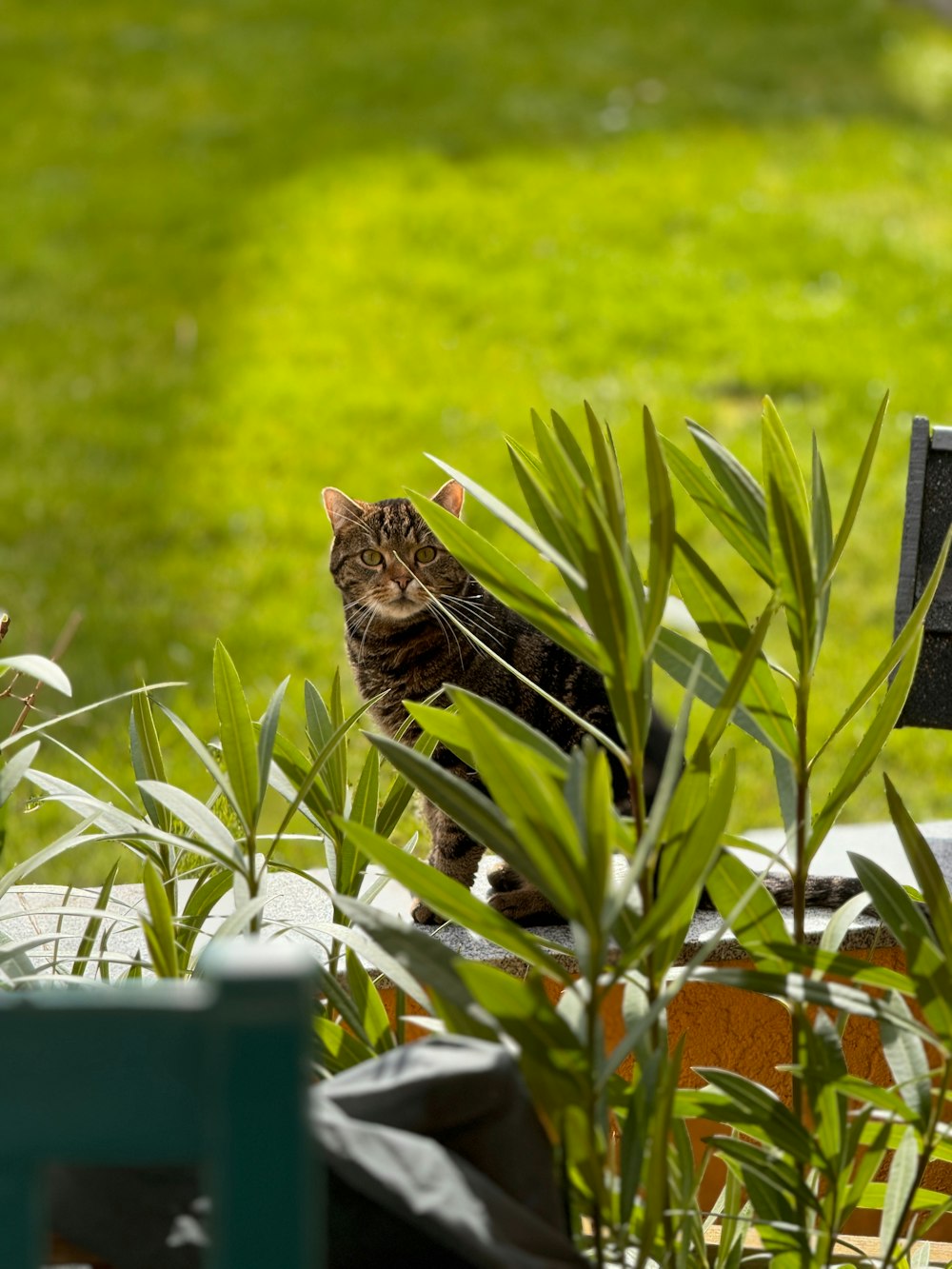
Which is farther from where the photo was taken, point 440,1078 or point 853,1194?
point 853,1194

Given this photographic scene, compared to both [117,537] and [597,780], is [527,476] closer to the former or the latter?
[597,780]

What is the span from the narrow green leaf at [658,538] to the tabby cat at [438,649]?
73 centimetres

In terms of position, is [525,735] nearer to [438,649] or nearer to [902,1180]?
[902,1180]

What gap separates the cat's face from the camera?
177 centimetres

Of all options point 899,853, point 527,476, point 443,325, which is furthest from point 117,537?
point 527,476

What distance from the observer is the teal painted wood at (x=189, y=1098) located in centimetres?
55

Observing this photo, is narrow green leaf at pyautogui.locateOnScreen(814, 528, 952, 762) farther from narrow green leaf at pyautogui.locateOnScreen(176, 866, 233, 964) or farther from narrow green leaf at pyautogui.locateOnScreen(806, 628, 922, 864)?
narrow green leaf at pyautogui.locateOnScreen(176, 866, 233, 964)

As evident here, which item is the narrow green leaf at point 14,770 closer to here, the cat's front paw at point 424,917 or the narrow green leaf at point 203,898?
the narrow green leaf at point 203,898

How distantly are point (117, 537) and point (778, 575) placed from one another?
295 cm

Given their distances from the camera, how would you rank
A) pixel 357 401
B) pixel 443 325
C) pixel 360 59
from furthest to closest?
→ pixel 360 59, pixel 443 325, pixel 357 401

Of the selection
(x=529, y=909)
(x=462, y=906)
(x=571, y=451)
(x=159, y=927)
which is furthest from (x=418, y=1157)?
(x=529, y=909)

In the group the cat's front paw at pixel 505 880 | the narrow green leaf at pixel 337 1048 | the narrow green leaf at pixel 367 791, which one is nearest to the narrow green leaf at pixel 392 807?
the narrow green leaf at pixel 367 791

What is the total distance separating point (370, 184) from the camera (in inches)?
219

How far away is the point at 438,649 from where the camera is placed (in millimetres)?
1798
